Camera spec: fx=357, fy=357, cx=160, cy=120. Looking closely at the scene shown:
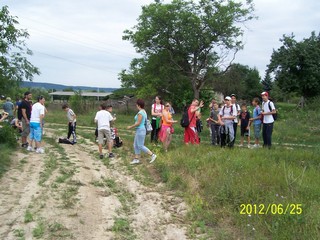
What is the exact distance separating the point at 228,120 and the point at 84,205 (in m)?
5.99

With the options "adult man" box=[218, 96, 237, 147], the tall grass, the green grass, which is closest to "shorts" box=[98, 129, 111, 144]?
the tall grass

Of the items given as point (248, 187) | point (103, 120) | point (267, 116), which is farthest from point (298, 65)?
point (248, 187)

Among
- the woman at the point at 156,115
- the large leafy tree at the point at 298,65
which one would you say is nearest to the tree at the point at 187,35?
the large leafy tree at the point at 298,65

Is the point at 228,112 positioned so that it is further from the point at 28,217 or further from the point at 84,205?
the point at 28,217

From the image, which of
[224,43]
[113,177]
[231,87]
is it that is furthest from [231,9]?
[113,177]

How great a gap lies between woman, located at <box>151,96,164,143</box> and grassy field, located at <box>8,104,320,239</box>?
8.86 ft

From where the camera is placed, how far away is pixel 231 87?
153ft

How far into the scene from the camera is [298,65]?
4419 centimetres

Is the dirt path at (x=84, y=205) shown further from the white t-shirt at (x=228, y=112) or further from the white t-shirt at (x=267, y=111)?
the white t-shirt at (x=267, y=111)

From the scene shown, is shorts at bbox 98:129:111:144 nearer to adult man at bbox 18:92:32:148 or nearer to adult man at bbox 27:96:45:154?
adult man at bbox 27:96:45:154

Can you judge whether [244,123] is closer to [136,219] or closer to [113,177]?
[113,177]
